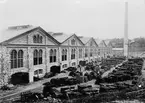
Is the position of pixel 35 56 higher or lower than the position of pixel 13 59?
higher

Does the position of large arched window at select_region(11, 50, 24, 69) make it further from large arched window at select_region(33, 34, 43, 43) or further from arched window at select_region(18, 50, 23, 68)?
large arched window at select_region(33, 34, 43, 43)

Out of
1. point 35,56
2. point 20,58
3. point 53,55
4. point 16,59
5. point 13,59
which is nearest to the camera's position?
point 13,59

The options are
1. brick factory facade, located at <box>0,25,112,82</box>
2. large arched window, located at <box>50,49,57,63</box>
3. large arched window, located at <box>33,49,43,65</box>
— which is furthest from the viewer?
large arched window, located at <box>50,49,57,63</box>

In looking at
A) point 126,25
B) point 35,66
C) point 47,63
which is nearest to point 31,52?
point 35,66

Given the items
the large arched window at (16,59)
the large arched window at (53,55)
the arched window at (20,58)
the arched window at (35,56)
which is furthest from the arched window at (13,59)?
the large arched window at (53,55)

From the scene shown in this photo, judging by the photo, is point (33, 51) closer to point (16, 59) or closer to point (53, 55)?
point (16, 59)

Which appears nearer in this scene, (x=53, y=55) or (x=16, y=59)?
(x=16, y=59)

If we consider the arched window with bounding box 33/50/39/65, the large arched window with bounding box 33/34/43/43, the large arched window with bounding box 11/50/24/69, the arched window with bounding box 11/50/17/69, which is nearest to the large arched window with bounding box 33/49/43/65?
the arched window with bounding box 33/50/39/65

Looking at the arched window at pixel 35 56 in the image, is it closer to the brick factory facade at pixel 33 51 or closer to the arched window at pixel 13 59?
the brick factory facade at pixel 33 51

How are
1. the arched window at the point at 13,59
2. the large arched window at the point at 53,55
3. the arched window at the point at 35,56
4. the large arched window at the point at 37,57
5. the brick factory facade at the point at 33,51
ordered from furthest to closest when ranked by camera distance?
the large arched window at the point at 53,55 < the large arched window at the point at 37,57 < the arched window at the point at 35,56 < the arched window at the point at 13,59 < the brick factory facade at the point at 33,51

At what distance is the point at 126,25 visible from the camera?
280 ft

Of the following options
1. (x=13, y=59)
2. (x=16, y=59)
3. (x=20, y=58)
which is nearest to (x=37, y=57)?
(x=20, y=58)

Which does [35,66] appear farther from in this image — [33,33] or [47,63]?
[33,33]

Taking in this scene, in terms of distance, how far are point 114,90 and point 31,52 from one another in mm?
17981
